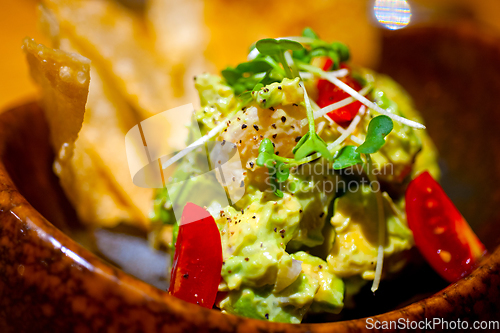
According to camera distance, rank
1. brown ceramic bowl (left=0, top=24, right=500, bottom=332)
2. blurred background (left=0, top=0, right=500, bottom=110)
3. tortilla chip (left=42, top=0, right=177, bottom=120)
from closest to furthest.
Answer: brown ceramic bowl (left=0, top=24, right=500, bottom=332)
tortilla chip (left=42, top=0, right=177, bottom=120)
blurred background (left=0, top=0, right=500, bottom=110)

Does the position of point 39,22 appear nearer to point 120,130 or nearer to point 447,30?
point 120,130

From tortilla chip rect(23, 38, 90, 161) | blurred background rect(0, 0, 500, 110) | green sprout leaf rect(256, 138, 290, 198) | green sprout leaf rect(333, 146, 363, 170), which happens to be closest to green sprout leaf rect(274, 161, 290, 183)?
green sprout leaf rect(256, 138, 290, 198)

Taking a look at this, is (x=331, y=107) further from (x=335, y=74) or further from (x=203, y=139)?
(x=203, y=139)

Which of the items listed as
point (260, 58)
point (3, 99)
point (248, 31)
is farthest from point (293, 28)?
point (3, 99)

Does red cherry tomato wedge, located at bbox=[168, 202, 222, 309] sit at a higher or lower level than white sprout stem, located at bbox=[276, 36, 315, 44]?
lower

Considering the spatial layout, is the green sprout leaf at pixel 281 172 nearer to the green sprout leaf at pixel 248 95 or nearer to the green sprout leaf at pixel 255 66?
the green sprout leaf at pixel 248 95

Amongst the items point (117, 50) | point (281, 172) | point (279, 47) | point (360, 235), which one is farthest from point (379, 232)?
point (117, 50)

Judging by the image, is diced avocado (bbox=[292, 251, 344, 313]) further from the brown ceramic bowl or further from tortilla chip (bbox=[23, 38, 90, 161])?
tortilla chip (bbox=[23, 38, 90, 161])
